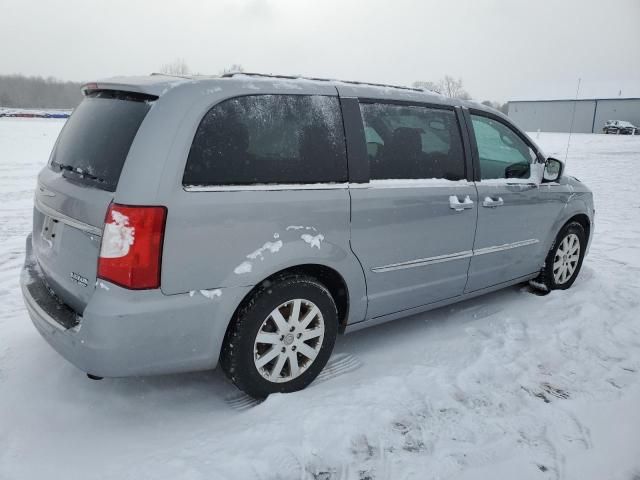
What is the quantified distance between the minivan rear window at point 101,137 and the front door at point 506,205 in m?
2.48

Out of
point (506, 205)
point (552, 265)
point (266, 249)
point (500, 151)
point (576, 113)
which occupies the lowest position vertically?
point (552, 265)

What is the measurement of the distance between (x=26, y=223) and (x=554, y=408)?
6.85 m

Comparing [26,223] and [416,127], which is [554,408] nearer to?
[416,127]

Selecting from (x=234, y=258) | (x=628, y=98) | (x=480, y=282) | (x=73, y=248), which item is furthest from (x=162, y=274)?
(x=628, y=98)

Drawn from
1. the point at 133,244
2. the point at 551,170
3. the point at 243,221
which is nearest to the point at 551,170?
the point at 551,170

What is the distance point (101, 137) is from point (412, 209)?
1.93 meters

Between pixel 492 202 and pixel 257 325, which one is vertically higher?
pixel 492 202

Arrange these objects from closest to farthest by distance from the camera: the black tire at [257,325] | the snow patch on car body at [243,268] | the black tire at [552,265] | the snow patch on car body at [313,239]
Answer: the snow patch on car body at [243,268], the black tire at [257,325], the snow patch on car body at [313,239], the black tire at [552,265]

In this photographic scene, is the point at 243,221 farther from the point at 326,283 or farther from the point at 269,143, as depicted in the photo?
the point at 326,283

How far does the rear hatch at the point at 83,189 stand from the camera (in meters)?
2.46

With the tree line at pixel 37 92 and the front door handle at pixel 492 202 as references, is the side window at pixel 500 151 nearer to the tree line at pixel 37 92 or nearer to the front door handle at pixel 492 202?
the front door handle at pixel 492 202

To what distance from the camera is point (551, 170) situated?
4.38m

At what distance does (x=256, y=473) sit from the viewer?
2.31 metres

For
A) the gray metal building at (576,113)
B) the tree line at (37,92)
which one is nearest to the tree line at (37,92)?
the tree line at (37,92)
